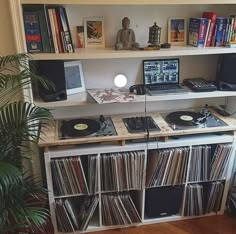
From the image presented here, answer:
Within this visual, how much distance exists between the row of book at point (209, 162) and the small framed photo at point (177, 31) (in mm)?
722

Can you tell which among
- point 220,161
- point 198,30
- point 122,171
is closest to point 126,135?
point 122,171

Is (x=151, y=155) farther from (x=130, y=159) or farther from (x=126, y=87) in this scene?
(x=126, y=87)

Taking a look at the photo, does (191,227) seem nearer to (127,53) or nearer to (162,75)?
(162,75)

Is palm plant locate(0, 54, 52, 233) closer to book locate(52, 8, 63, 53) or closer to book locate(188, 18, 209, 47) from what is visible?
book locate(52, 8, 63, 53)

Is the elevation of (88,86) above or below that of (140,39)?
below

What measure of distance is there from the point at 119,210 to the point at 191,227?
54 centimetres

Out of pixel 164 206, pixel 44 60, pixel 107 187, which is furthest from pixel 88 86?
pixel 164 206

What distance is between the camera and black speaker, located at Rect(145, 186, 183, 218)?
2074 millimetres

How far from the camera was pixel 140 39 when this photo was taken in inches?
80.2

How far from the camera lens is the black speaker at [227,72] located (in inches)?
80.2

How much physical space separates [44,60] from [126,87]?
61 centimetres

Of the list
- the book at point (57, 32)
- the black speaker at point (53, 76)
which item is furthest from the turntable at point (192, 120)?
the book at point (57, 32)

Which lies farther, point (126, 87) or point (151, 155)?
point (126, 87)

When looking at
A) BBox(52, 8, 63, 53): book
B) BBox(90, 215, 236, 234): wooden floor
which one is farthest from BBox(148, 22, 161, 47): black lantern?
BBox(90, 215, 236, 234): wooden floor
